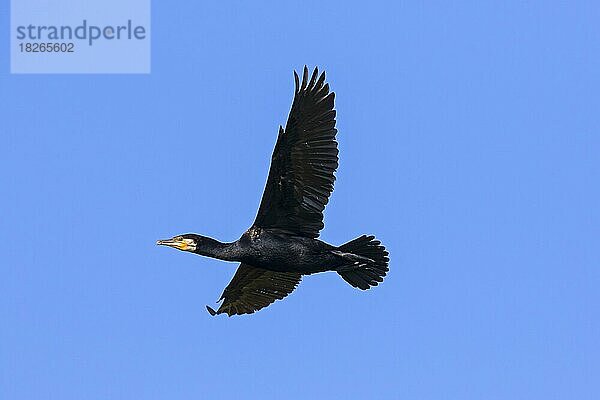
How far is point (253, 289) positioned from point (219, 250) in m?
2.15

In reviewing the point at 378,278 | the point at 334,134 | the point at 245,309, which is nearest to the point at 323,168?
the point at 334,134

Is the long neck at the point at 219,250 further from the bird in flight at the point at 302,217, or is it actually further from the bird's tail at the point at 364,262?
the bird's tail at the point at 364,262

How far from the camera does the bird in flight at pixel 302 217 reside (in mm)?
17062

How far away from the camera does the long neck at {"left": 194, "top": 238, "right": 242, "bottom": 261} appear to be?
57.2 ft

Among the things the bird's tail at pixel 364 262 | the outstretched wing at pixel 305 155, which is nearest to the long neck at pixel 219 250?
the outstretched wing at pixel 305 155

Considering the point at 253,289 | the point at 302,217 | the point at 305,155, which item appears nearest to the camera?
the point at 305,155

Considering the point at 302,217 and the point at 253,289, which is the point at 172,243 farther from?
the point at 253,289

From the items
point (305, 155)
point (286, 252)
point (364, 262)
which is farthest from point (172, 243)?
point (364, 262)

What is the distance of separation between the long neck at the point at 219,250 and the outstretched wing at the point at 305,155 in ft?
2.45

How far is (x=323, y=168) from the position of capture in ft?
56.3

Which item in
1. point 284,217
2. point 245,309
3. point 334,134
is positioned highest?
point 334,134

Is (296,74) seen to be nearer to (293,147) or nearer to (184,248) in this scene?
(293,147)

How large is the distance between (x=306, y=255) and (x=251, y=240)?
82 cm

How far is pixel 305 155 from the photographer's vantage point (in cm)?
1712
